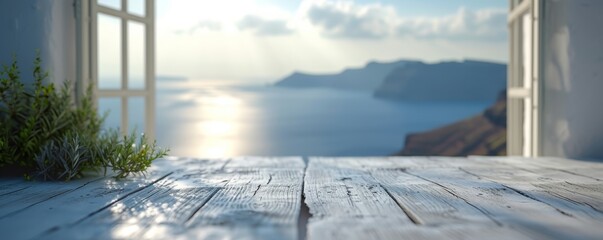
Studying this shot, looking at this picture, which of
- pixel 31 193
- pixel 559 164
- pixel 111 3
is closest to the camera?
pixel 31 193

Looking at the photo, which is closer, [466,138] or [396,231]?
[396,231]

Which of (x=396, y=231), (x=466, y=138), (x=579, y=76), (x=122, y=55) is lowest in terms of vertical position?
(x=466, y=138)

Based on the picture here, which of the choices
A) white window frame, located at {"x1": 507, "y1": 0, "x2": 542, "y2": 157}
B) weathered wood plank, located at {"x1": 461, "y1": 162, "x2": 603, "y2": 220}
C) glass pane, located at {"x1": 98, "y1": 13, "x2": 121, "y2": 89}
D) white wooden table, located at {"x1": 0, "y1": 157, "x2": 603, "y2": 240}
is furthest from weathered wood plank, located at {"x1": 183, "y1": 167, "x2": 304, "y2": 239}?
white window frame, located at {"x1": 507, "y1": 0, "x2": 542, "y2": 157}

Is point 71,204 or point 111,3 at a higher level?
point 111,3

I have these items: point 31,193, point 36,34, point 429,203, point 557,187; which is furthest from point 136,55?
point 557,187

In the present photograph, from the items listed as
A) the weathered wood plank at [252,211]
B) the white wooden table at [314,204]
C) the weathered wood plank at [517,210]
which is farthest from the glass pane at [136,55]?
the weathered wood plank at [517,210]

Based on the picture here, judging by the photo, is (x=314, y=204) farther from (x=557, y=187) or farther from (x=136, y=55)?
(x=136, y=55)

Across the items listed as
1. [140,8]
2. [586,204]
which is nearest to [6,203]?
[586,204]

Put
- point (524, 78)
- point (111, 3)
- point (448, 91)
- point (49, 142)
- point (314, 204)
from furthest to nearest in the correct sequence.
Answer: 1. point (448, 91)
2. point (524, 78)
3. point (111, 3)
4. point (49, 142)
5. point (314, 204)
